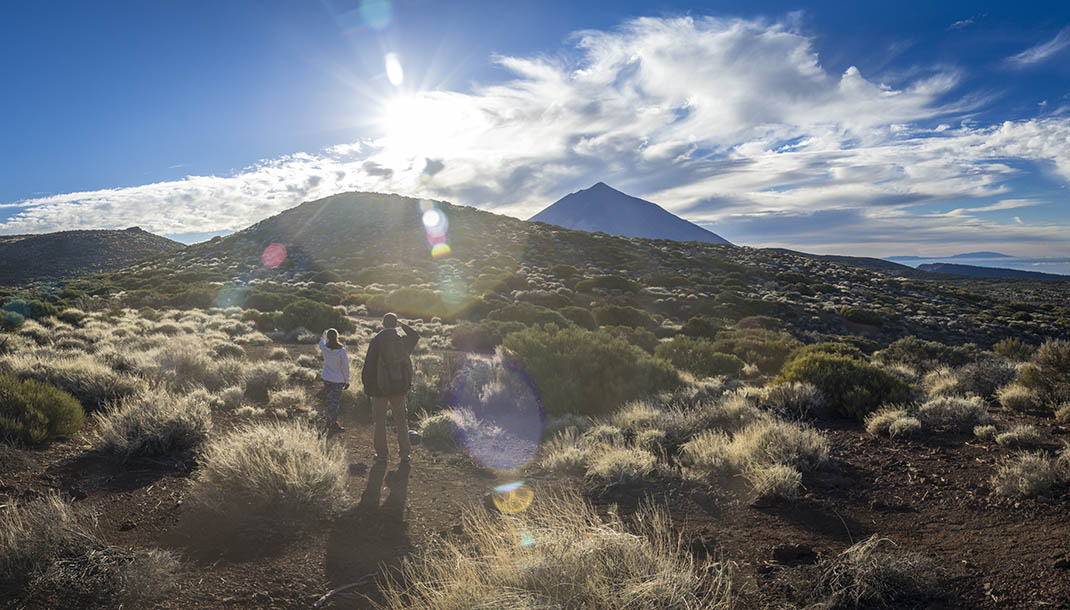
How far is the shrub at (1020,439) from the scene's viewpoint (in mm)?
6098

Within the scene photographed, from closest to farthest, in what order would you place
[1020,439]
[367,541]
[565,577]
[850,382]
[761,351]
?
[565,577]
[367,541]
[1020,439]
[850,382]
[761,351]

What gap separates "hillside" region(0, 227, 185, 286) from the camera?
218 ft

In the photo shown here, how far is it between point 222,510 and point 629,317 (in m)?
20.5

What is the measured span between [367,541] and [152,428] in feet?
12.2

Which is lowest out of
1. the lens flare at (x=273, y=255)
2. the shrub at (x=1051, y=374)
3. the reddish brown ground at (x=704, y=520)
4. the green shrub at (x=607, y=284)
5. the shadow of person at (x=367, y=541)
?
the shadow of person at (x=367, y=541)

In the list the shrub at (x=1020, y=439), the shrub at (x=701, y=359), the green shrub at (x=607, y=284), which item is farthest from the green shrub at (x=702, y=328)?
the shrub at (x=1020, y=439)

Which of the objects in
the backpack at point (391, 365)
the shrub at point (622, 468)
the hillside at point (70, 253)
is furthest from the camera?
the hillside at point (70, 253)

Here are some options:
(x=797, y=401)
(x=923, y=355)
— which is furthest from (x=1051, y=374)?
(x=923, y=355)

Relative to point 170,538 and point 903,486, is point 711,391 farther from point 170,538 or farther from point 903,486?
point 170,538

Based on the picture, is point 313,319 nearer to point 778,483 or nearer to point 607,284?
point 778,483

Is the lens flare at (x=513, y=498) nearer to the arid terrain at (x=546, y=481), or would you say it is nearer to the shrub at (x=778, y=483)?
the arid terrain at (x=546, y=481)

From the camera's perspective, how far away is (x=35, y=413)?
621 centimetres

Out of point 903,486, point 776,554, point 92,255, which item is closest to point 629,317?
point 903,486

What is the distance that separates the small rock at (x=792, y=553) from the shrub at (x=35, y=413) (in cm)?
825
